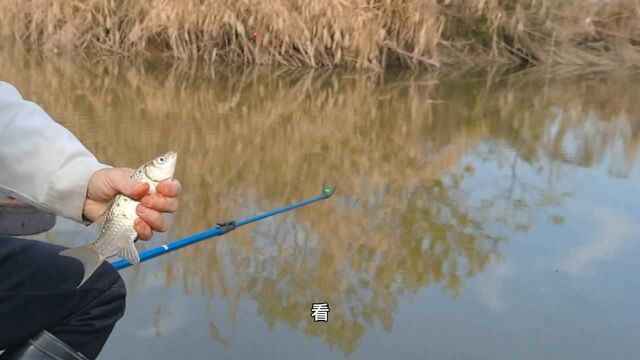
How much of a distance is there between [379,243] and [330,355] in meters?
0.82

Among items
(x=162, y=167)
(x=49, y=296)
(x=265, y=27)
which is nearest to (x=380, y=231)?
(x=49, y=296)

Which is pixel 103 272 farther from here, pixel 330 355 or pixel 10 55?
pixel 10 55

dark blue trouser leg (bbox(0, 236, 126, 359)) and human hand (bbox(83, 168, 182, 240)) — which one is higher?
human hand (bbox(83, 168, 182, 240))

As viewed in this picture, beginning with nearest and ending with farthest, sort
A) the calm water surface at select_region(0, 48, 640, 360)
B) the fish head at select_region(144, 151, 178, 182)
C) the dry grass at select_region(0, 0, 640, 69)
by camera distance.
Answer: the fish head at select_region(144, 151, 178, 182) < the calm water surface at select_region(0, 48, 640, 360) < the dry grass at select_region(0, 0, 640, 69)

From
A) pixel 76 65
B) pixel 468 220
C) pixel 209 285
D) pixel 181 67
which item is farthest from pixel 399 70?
pixel 209 285

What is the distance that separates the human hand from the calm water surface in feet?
2.97

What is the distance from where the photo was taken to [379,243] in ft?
9.28

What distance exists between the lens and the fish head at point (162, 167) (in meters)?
1.05

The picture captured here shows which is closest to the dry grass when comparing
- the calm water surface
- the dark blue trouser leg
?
the calm water surface

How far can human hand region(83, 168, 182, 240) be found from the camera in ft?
3.61

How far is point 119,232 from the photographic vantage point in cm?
111

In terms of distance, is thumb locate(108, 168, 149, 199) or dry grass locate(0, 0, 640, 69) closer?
thumb locate(108, 168, 149, 199)

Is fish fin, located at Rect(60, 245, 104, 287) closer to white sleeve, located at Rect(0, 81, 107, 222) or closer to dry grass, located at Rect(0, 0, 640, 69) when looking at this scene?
white sleeve, located at Rect(0, 81, 107, 222)

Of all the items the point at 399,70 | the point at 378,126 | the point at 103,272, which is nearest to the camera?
the point at 103,272
